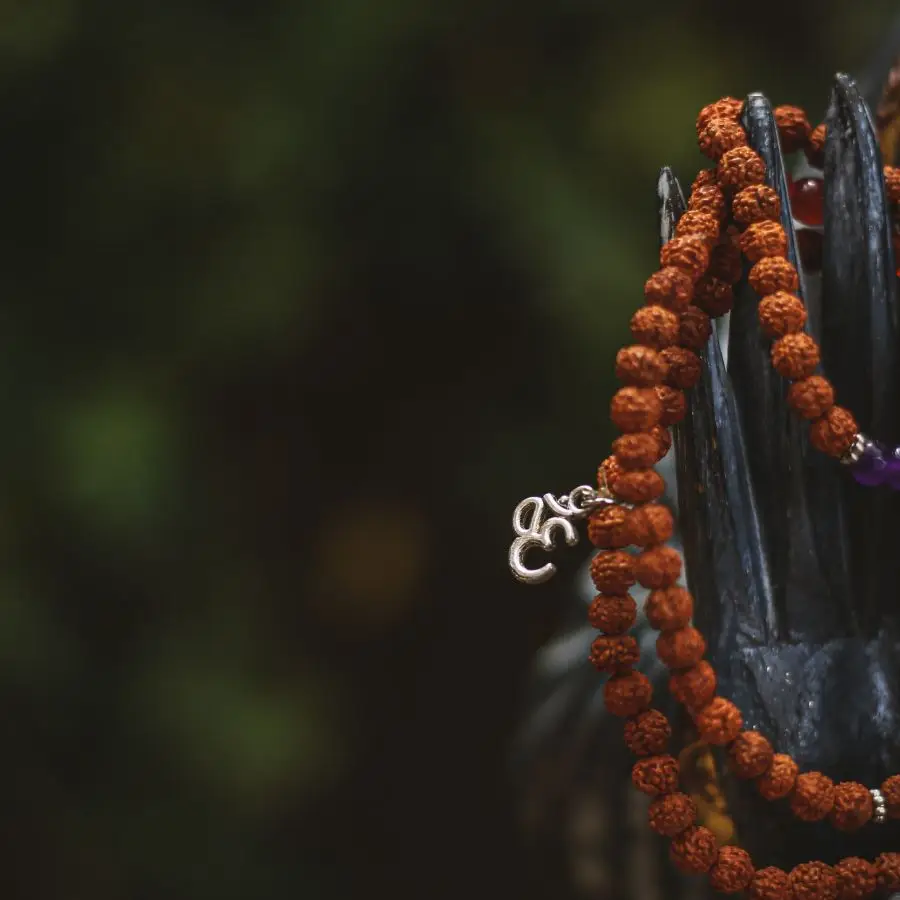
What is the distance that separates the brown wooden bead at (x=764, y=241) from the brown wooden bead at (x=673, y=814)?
0.55 feet

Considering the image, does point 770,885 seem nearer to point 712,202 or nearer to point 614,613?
point 614,613

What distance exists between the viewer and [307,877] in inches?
34.5

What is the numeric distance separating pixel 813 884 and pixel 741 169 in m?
0.22

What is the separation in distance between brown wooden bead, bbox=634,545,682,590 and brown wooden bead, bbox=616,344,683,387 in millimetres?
51

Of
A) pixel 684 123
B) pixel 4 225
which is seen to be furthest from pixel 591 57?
pixel 4 225

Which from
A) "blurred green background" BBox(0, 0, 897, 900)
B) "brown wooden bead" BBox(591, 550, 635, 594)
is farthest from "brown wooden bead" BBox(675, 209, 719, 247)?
"blurred green background" BBox(0, 0, 897, 900)

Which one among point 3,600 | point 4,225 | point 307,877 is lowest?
point 307,877

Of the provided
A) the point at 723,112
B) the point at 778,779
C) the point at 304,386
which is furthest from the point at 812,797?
the point at 304,386

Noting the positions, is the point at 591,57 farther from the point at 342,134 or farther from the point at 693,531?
the point at 693,531

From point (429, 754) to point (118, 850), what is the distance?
20 centimetres

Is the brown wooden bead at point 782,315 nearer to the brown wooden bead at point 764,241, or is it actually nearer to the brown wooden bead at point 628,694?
the brown wooden bead at point 764,241

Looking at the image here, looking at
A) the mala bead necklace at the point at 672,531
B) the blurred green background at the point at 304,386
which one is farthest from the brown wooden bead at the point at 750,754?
the blurred green background at the point at 304,386

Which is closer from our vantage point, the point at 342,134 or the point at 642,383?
the point at 642,383

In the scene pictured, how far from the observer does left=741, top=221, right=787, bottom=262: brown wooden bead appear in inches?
16.9
